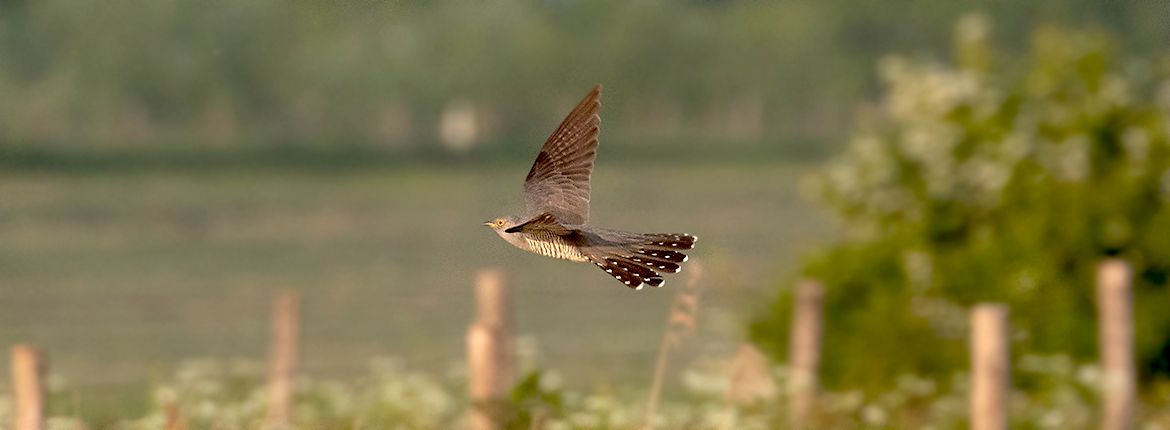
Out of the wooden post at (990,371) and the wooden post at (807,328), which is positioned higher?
the wooden post at (807,328)

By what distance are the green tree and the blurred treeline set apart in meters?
15.8

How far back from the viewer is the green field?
2120 cm

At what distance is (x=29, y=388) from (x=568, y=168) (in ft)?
6.18

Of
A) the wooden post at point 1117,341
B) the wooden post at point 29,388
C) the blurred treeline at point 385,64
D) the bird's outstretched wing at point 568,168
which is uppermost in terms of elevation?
the blurred treeline at point 385,64

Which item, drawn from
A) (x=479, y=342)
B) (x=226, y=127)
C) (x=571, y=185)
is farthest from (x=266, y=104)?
(x=571, y=185)

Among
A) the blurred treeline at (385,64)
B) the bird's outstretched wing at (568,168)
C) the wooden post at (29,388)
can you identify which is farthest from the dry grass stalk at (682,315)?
the blurred treeline at (385,64)

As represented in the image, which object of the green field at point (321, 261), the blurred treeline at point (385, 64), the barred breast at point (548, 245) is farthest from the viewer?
the blurred treeline at point (385, 64)

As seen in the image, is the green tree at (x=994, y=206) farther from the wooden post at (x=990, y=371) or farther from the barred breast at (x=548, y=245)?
the barred breast at (x=548, y=245)

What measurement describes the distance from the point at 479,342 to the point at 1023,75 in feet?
12.9

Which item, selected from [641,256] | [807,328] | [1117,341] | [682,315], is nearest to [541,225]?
[641,256]

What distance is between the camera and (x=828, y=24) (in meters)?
29.7

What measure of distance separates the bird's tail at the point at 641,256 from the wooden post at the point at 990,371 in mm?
3373

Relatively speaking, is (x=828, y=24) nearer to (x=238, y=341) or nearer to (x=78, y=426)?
(x=238, y=341)

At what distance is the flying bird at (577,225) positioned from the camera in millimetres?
2039
